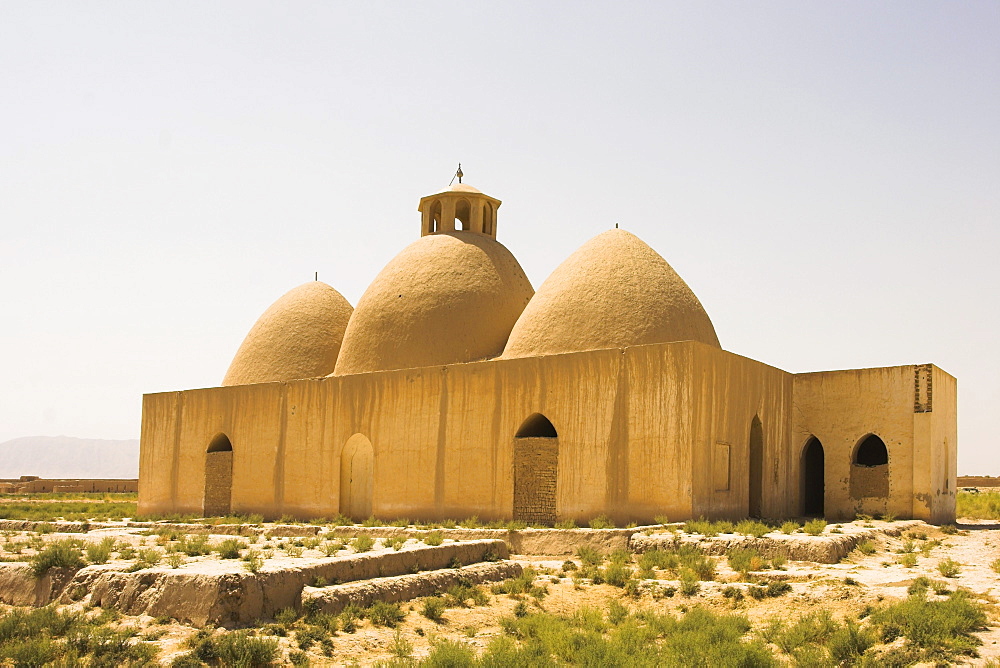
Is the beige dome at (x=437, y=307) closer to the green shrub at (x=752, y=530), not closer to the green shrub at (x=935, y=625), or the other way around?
the green shrub at (x=752, y=530)

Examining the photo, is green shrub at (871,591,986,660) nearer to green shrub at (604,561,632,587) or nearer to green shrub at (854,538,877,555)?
green shrub at (604,561,632,587)

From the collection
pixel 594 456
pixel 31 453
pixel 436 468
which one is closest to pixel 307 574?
pixel 594 456

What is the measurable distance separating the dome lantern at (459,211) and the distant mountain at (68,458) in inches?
5114

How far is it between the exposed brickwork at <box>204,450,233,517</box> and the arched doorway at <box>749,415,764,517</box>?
11.6m

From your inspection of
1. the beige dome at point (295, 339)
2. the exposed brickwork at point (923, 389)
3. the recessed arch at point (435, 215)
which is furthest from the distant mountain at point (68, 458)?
the exposed brickwork at point (923, 389)

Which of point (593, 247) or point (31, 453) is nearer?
point (593, 247)

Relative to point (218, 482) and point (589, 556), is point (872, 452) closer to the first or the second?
point (589, 556)

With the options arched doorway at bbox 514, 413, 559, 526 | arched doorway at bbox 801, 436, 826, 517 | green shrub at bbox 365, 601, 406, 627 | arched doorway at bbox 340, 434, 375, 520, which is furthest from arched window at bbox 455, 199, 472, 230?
green shrub at bbox 365, 601, 406, 627

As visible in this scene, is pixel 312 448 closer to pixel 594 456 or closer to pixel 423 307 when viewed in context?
pixel 423 307

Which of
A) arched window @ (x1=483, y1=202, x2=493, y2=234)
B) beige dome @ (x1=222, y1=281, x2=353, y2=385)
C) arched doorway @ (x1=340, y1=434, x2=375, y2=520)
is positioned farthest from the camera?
beige dome @ (x1=222, y1=281, x2=353, y2=385)

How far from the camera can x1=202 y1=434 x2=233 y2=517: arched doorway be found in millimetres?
21594

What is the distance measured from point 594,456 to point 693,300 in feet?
14.6

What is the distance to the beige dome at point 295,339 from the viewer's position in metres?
23.1

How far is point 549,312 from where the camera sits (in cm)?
1780
